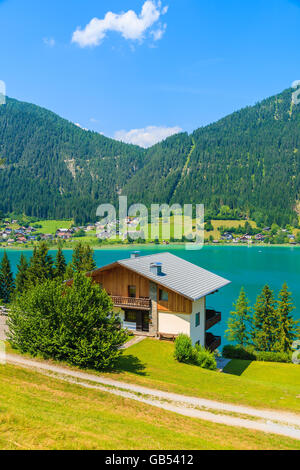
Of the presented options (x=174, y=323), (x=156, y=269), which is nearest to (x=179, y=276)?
(x=156, y=269)

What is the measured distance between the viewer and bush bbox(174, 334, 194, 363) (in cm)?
2466

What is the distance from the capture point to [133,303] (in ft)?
99.4

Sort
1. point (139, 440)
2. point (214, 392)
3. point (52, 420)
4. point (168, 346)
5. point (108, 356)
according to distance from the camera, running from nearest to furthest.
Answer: point (139, 440), point (52, 420), point (214, 392), point (108, 356), point (168, 346)

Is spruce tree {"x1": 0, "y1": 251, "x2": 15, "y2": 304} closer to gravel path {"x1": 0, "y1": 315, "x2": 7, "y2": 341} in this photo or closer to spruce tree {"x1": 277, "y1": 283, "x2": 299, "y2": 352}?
gravel path {"x1": 0, "y1": 315, "x2": 7, "y2": 341}

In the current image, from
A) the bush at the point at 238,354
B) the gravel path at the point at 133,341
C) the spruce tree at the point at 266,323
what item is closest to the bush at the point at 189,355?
the gravel path at the point at 133,341

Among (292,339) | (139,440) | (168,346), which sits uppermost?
(139,440)

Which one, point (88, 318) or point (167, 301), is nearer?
point (88, 318)

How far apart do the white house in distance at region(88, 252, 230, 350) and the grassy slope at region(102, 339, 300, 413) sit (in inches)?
81.8

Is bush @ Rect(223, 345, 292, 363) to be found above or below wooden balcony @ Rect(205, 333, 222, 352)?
below

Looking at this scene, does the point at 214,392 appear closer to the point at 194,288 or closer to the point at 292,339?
the point at 194,288

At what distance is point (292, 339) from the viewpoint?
138 feet

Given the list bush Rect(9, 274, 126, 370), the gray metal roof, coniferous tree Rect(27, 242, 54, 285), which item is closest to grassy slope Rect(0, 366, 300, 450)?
bush Rect(9, 274, 126, 370)
